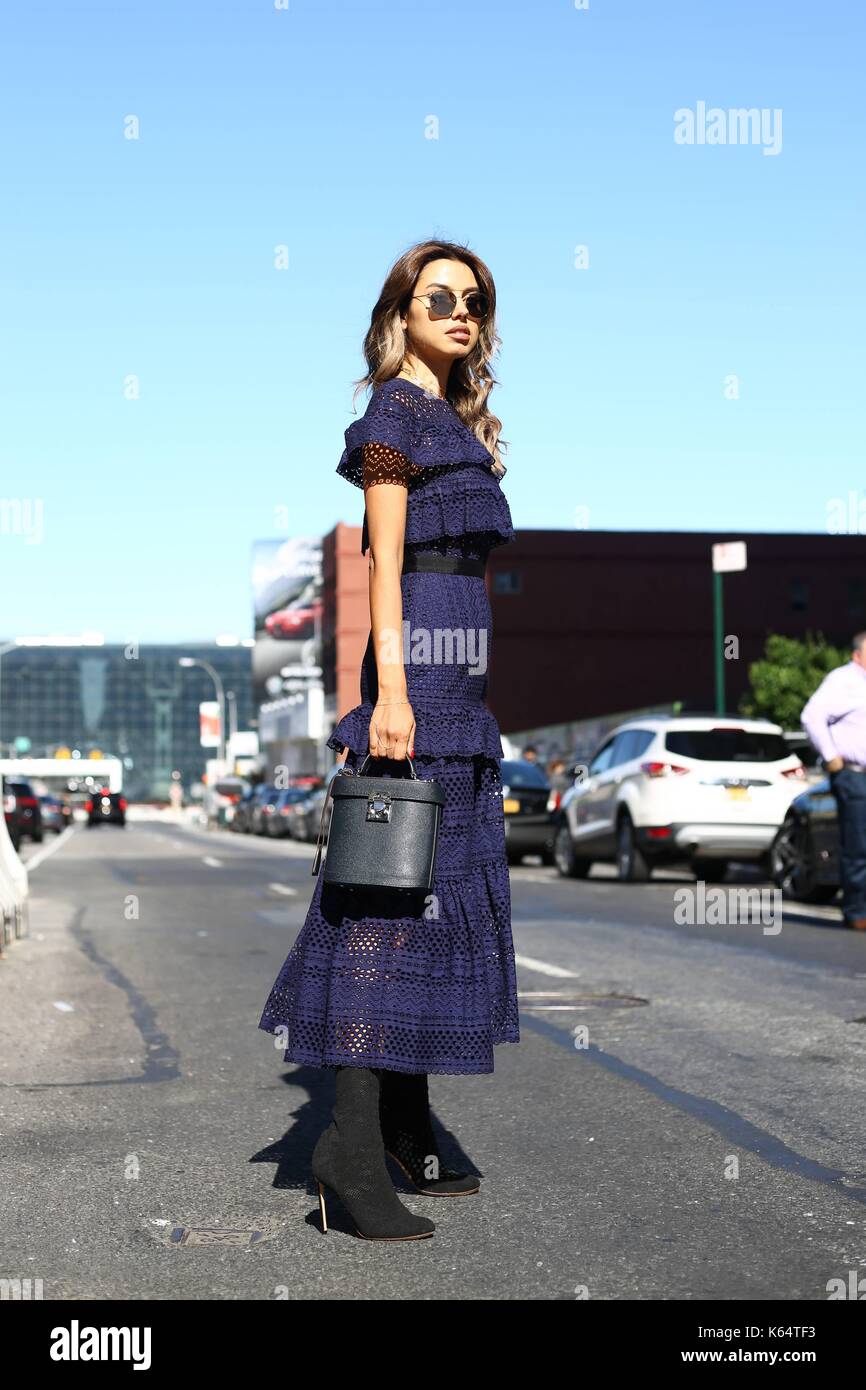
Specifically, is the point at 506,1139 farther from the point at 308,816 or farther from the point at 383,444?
the point at 308,816

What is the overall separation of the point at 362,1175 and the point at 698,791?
45.7 feet

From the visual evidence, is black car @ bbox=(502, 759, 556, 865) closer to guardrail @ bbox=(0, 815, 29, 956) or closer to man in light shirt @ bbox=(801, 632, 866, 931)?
guardrail @ bbox=(0, 815, 29, 956)

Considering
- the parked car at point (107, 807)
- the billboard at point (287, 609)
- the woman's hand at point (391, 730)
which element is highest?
the billboard at point (287, 609)

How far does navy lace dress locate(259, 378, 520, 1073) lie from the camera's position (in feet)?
13.2

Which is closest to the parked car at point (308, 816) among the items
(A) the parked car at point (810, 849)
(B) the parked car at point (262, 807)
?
(B) the parked car at point (262, 807)

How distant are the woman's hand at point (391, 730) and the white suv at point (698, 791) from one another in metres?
13.8

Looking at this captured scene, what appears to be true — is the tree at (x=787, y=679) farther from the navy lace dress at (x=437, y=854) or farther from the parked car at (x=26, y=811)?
the navy lace dress at (x=437, y=854)

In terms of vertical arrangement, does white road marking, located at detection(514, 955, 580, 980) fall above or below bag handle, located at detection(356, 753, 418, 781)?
below

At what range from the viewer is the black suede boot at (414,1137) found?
4.41 metres

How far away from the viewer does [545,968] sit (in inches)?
381

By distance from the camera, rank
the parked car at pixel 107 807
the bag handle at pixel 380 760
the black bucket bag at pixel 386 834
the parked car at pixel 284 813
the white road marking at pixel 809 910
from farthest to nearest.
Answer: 1. the parked car at pixel 107 807
2. the parked car at pixel 284 813
3. the white road marking at pixel 809 910
4. the bag handle at pixel 380 760
5. the black bucket bag at pixel 386 834

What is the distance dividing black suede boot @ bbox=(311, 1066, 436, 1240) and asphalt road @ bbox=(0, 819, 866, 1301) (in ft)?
0.18

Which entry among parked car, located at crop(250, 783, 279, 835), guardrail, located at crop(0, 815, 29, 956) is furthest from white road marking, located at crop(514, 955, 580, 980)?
parked car, located at crop(250, 783, 279, 835)
